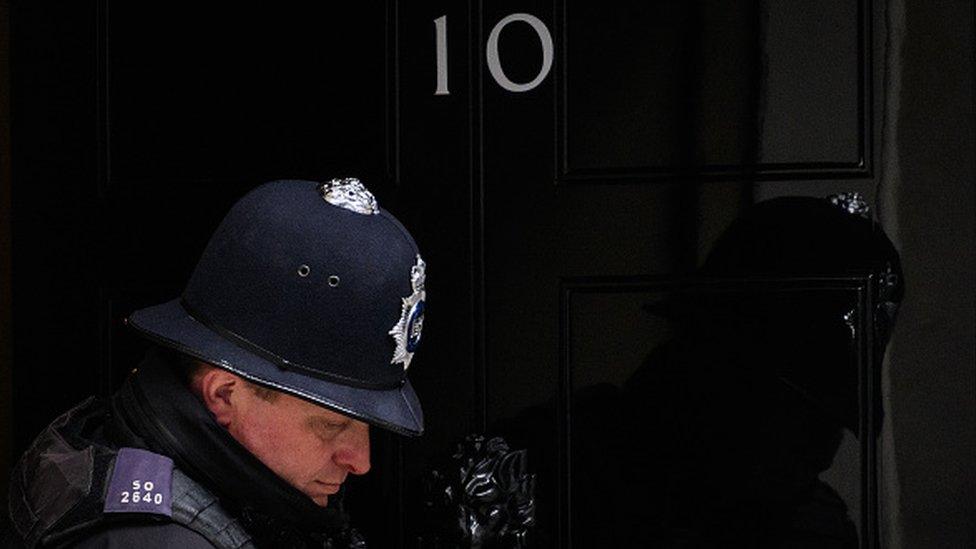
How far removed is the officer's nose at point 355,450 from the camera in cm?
223

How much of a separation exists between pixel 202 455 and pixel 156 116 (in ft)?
4.74

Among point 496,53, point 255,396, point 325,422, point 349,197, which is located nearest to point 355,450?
point 325,422

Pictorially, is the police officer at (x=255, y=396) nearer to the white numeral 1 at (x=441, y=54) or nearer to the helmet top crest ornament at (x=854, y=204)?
the white numeral 1 at (x=441, y=54)

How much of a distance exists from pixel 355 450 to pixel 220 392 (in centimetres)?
23

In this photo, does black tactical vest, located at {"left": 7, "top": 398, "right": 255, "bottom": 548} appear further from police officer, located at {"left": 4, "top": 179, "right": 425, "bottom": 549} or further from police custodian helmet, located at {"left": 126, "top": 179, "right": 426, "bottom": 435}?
police custodian helmet, located at {"left": 126, "top": 179, "right": 426, "bottom": 435}

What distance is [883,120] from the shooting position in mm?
3031

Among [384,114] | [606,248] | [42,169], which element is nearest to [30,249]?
[42,169]

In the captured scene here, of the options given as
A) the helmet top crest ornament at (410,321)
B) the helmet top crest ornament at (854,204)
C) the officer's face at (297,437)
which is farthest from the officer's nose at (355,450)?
the helmet top crest ornament at (854,204)

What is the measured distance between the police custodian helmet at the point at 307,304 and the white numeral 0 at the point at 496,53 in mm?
1001

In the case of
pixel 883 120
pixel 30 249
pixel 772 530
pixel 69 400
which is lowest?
pixel 772 530

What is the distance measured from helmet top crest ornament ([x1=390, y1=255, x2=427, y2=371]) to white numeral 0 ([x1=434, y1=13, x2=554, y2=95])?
0.99 m

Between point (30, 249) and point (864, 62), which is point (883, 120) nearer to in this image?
point (864, 62)

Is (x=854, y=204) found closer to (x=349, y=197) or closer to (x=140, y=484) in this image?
(x=349, y=197)

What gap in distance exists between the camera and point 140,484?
6.42 ft
